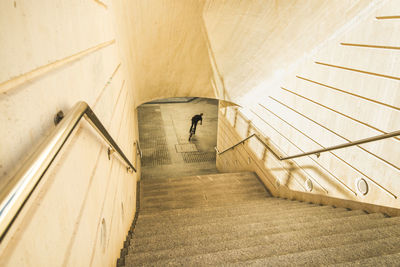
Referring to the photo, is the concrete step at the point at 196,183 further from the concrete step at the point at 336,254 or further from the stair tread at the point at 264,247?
the concrete step at the point at 336,254

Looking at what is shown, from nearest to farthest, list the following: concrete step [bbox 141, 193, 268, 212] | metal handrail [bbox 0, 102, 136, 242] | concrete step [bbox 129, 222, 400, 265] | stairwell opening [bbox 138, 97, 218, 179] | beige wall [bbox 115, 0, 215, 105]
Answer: metal handrail [bbox 0, 102, 136, 242], concrete step [bbox 129, 222, 400, 265], beige wall [bbox 115, 0, 215, 105], concrete step [bbox 141, 193, 268, 212], stairwell opening [bbox 138, 97, 218, 179]

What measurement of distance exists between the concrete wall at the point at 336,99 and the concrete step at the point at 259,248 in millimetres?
489

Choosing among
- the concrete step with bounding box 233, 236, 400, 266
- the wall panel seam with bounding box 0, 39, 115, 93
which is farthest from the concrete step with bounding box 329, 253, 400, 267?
the wall panel seam with bounding box 0, 39, 115, 93

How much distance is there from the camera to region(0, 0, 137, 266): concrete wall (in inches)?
27.7

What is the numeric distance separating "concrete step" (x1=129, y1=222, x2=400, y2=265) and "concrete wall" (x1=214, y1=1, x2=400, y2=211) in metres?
0.49

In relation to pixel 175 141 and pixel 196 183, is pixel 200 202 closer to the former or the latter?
pixel 196 183

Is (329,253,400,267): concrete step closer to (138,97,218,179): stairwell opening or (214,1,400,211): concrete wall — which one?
(214,1,400,211): concrete wall

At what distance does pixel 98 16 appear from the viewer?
196 cm

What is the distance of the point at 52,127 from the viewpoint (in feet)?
3.27

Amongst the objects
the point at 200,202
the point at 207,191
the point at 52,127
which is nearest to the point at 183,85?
the point at 207,191

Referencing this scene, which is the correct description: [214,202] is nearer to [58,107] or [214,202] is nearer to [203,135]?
[58,107]

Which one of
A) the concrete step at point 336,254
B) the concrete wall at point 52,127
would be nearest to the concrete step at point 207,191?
the concrete step at point 336,254

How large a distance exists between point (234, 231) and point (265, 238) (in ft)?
1.17

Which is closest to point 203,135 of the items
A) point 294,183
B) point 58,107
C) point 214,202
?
point 214,202
